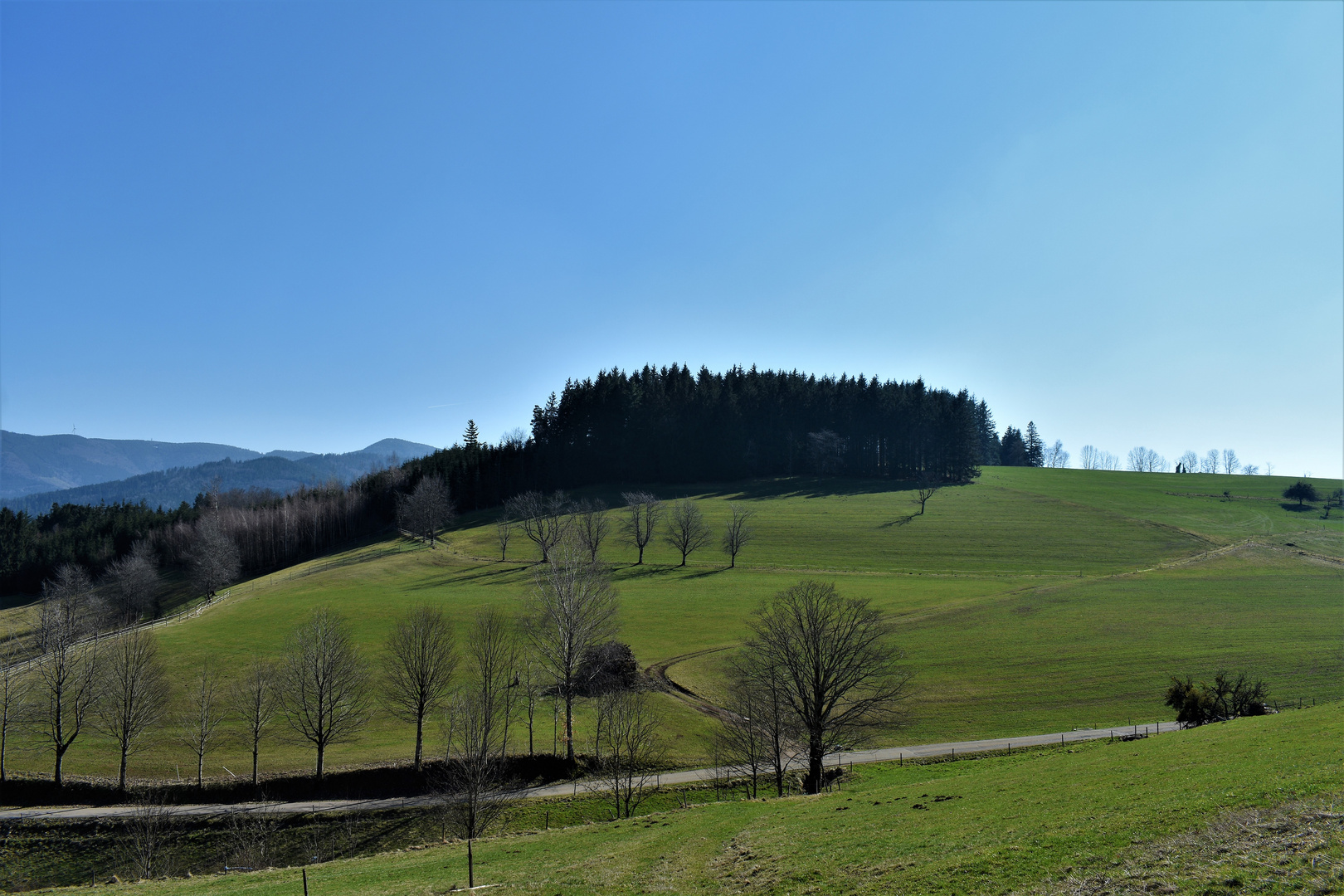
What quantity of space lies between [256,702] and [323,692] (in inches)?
169

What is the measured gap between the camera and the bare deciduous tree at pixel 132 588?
9756 centimetres

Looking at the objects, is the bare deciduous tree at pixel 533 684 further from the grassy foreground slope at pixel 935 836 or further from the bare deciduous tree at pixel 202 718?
the bare deciduous tree at pixel 202 718

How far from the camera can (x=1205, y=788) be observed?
18000 mm

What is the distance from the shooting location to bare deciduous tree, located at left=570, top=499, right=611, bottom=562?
97.2 m

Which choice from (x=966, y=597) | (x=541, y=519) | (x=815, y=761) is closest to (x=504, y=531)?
(x=541, y=519)

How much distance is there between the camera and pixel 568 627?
48.2 metres

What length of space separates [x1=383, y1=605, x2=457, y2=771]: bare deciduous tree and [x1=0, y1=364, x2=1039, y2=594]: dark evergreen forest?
92406mm

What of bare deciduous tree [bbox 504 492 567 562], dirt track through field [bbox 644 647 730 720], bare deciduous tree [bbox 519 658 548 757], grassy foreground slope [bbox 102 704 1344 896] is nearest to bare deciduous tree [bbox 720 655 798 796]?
dirt track through field [bbox 644 647 730 720]

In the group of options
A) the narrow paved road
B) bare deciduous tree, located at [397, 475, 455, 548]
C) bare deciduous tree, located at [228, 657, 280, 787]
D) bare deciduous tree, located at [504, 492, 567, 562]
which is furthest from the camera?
bare deciduous tree, located at [397, 475, 455, 548]

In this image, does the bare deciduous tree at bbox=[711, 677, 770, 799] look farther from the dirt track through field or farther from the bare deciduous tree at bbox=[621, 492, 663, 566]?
the bare deciduous tree at bbox=[621, 492, 663, 566]

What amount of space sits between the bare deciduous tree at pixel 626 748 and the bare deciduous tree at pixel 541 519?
50.9 metres

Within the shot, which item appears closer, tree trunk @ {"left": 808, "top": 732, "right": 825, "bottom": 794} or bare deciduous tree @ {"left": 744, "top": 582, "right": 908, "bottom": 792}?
tree trunk @ {"left": 808, "top": 732, "right": 825, "bottom": 794}

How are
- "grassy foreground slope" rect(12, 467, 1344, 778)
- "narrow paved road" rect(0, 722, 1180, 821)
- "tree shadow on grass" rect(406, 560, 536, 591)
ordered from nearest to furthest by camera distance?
"narrow paved road" rect(0, 722, 1180, 821) < "grassy foreground slope" rect(12, 467, 1344, 778) < "tree shadow on grass" rect(406, 560, 536, 591)

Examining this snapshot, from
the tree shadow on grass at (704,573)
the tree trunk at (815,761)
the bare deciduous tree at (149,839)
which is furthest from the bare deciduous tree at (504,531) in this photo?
the tree trunk at (815,761)
